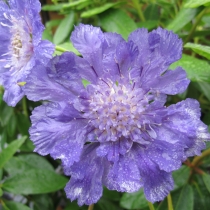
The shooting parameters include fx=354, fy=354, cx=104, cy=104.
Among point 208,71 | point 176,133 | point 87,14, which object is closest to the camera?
point 176,133

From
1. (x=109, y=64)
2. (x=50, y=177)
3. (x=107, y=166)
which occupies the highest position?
(x=109, y=64)

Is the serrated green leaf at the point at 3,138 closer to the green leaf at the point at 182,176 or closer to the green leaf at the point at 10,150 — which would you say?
the green leaf at the point at 10,150

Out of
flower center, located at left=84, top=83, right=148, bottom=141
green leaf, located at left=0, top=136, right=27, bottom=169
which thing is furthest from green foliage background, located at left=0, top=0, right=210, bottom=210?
flower center, located at left=84, top=83, right=148, bottom=141

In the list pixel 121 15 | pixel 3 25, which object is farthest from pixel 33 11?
pixel 121 15

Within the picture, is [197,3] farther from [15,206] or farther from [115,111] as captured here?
[15,206]

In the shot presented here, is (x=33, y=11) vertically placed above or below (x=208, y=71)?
above

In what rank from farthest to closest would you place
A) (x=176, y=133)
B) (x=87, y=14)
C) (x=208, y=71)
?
(x=87, y=14), (x=208, y=71), (x=176, y=133)

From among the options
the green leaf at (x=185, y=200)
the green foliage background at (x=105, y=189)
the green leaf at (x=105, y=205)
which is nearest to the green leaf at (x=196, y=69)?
the green foliage background at (x=105, y=189)

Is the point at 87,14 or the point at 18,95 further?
the point at 87,14

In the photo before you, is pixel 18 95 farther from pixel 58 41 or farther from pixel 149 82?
pixel 58 41
